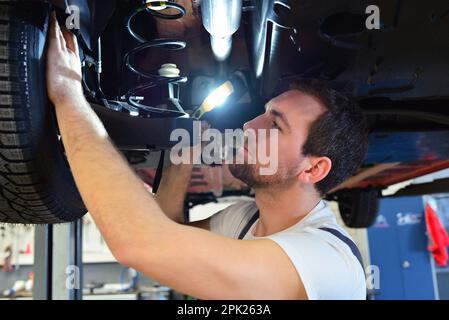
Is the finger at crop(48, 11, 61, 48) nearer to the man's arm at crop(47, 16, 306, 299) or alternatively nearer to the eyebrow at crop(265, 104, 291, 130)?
the man's arm at crop(47, 16, 306, 299)

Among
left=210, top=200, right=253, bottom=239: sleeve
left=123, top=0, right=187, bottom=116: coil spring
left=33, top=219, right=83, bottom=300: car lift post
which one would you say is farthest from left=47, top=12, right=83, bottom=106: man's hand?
left=33, top=219, right=83, bottom=300: car lift post

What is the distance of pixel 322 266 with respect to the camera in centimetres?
67

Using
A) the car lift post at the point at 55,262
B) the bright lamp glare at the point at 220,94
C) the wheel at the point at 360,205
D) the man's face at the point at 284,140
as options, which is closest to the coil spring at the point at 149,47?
the bright lamp glare at the point at 220,94

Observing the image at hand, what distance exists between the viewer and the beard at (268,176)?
0.92m

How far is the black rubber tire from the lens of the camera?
56cm

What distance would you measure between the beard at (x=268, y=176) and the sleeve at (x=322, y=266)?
21 centimetres

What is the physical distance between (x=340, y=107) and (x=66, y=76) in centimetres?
60

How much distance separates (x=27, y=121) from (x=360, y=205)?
5.96 feet

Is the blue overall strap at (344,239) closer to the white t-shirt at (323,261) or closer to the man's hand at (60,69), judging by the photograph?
the white t-shirt at (323,261)

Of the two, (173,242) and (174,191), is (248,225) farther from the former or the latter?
(173,242)

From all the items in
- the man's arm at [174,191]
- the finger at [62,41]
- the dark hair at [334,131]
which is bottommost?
the man's arm at [174,191]

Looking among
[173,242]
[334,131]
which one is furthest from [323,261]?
[334,131]

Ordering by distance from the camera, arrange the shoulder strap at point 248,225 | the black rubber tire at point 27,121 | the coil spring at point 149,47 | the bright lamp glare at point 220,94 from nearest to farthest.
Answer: the black rubber tire at point 27,121
the coil spring at point 149,47
the bright lamp glare at point 220,94
the shoulder strap at point 248,225

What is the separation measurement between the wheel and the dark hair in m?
1.05
